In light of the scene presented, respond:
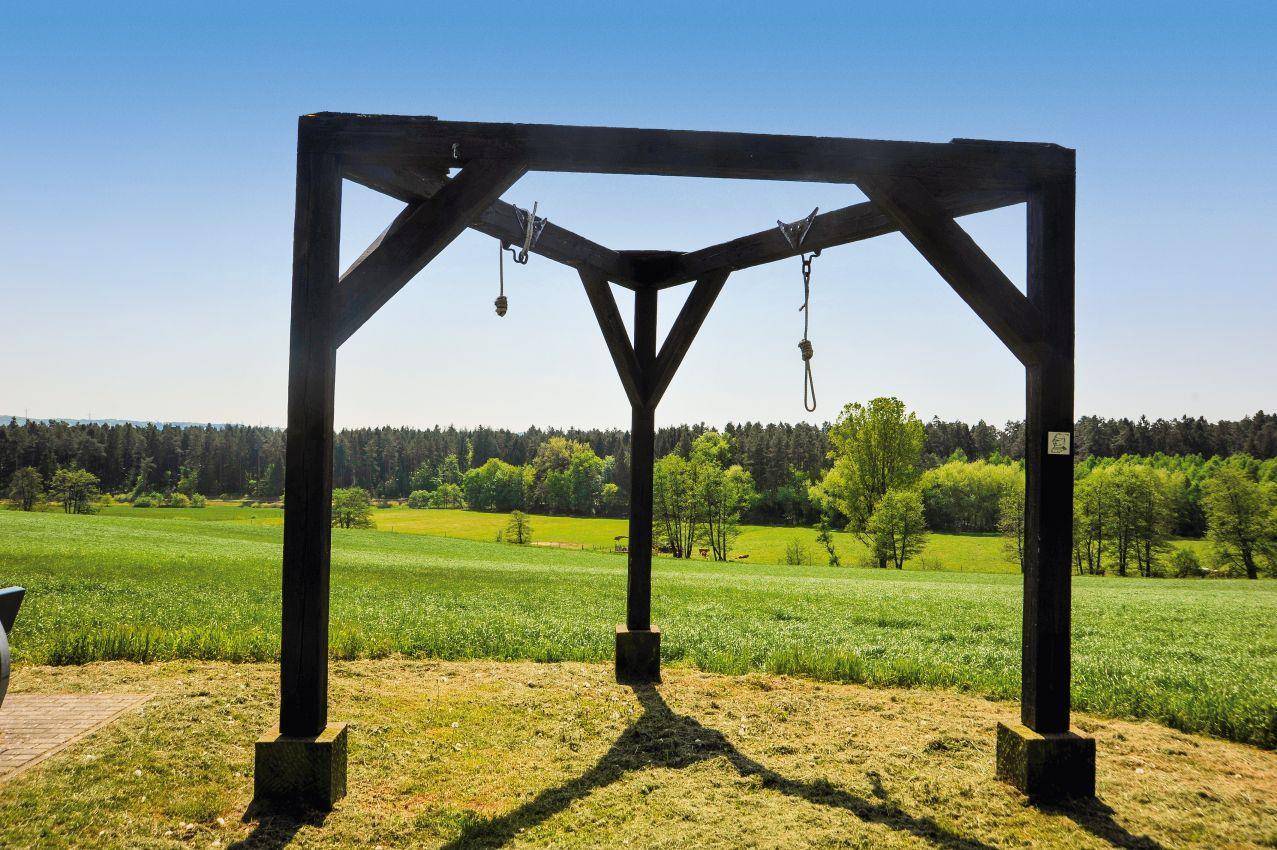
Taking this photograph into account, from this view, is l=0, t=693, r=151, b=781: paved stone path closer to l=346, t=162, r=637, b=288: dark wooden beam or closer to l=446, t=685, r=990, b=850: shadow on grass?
l=446, t=685, r=990, b=850: shadow on grass

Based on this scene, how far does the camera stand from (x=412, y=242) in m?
3.90

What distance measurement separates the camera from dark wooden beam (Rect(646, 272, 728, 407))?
6.04 meters

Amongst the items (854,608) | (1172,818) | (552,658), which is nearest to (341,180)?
(552,658)

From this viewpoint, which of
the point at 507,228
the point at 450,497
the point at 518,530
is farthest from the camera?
the point at 450,497

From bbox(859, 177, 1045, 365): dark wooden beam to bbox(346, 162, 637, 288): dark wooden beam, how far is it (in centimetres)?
248

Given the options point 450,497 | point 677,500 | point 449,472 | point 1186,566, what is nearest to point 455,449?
point 449,472

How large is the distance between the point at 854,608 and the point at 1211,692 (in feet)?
21.7

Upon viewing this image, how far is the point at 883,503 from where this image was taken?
35938 mm

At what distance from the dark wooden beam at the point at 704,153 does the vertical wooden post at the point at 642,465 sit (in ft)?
7.45

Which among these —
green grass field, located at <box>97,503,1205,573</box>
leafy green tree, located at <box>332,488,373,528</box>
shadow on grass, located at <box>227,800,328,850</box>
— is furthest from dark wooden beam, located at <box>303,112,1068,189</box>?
leafy green tree, located at <box>332,488,373,528</box>

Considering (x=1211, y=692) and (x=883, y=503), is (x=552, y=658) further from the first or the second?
(x=883, y=503)

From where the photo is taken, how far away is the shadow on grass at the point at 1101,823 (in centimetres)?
345

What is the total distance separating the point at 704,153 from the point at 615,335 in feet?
7.33

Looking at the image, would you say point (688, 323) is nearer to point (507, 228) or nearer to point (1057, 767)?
point (507, 228)
